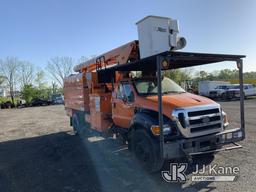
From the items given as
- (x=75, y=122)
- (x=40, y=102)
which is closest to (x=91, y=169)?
(x=75, y=122)

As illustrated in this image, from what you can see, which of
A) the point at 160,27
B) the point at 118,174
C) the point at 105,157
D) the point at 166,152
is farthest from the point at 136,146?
the point at 160,27

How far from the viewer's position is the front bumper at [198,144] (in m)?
4.64

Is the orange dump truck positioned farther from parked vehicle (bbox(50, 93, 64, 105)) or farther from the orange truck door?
parked vehicle (bbox(50, 93, 64, 105))

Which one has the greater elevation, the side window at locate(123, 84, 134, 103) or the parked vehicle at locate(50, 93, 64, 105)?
the side window at locate(123, 84, 134, 103)

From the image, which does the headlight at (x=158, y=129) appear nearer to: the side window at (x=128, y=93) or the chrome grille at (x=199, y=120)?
the chrome grille at (x=199, y=120)

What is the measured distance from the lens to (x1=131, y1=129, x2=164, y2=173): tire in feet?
16.3

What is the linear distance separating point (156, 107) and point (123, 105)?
139 centimetres

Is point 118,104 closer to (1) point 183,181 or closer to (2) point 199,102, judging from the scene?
(2) point 199,102

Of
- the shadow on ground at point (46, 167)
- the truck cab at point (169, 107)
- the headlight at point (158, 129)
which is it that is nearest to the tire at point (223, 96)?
the shadow on ground at point (46, 167)

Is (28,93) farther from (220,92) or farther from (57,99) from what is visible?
(220,92)

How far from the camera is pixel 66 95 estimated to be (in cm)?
1151

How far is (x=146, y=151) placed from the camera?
17.2ft

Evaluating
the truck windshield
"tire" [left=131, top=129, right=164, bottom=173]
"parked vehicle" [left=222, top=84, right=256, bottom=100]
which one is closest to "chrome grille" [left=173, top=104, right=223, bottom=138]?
"tire" [left=131, top=129, right=164, bottom=173]

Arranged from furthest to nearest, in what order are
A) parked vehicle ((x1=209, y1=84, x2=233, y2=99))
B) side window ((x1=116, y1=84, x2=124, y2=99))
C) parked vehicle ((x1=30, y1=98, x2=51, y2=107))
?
parked vehicle ((x1=30, y1=98, x2=51, y2=107)) → parked vehicle ((x1=209, y1=84, x2=233, y2=99)) → side window ((x1=116, y1=84, x2=124, y2=99))
